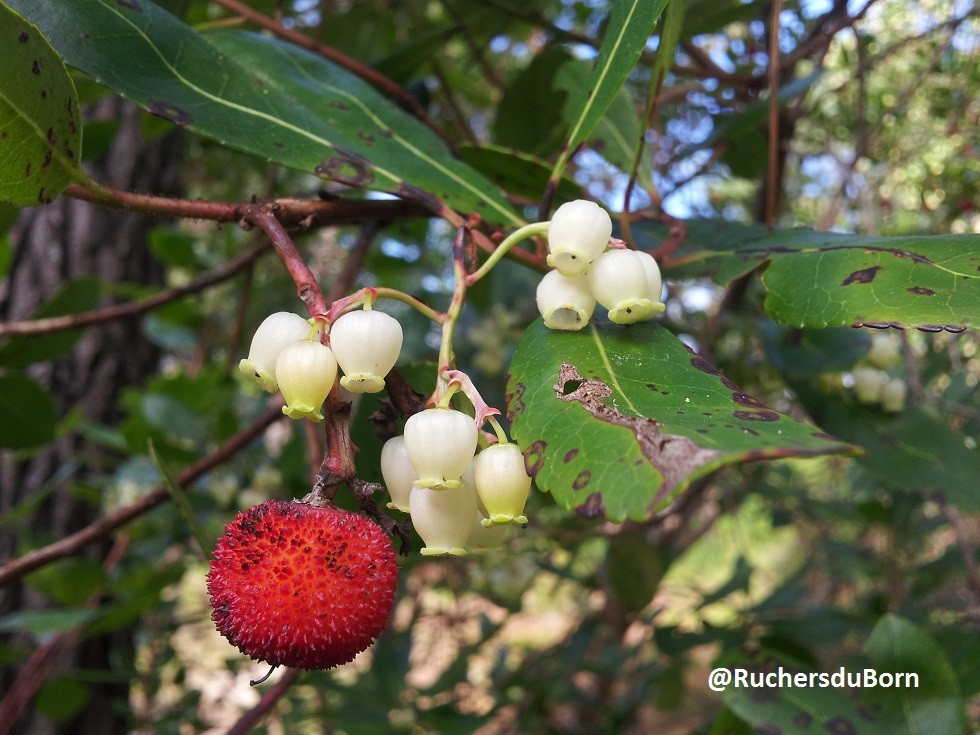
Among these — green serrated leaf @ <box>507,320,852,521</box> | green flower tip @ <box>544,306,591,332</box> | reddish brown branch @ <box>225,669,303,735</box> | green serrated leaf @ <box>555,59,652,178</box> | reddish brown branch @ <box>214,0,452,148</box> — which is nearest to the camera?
green serrated leaf @ <box>507,320,852,521</box>

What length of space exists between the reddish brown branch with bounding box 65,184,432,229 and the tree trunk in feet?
3.42

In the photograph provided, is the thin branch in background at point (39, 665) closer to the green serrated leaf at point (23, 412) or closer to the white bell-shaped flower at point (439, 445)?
the green serrated leaf at point (23, 412)

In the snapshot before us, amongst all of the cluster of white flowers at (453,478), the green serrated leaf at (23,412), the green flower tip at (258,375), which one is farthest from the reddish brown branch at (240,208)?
the green serrated leaf at (23,412)

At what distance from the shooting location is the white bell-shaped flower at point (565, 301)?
26.3 inches

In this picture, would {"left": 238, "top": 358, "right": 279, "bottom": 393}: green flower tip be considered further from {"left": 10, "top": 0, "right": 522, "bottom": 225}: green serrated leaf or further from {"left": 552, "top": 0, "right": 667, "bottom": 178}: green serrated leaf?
{"left": 552, "top": 0, "right": 667, "bottom": 178}: green serrated leaf

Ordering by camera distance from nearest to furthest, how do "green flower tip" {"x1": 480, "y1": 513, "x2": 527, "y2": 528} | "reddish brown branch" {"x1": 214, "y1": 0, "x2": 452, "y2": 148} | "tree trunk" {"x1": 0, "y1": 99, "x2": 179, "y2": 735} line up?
"green flower tip" {"x1": 480, "y1": 513, "x2": 527, "y2": 528} → "reddish brown branch" {"x1": 214, "y1": 0, "x2": 452, "y2": 148} → "tree trunk" {"x1": 0, "y1": 99, "x2": 179, "y2": 735}

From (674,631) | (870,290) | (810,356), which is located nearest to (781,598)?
(674,631)

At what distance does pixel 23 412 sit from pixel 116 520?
29cm

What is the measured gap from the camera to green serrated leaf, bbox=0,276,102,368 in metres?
1.21

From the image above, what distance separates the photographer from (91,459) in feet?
5.72

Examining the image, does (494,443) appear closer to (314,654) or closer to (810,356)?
(314,654)

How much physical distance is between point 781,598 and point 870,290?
1.20m

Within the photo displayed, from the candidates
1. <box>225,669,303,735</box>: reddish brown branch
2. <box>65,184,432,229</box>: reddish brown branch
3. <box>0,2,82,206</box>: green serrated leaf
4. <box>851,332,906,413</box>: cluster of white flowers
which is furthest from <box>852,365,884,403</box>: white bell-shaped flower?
<box>0,2,82,206</box>: green serrated leaf

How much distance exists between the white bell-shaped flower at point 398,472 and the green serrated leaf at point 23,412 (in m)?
0.83
